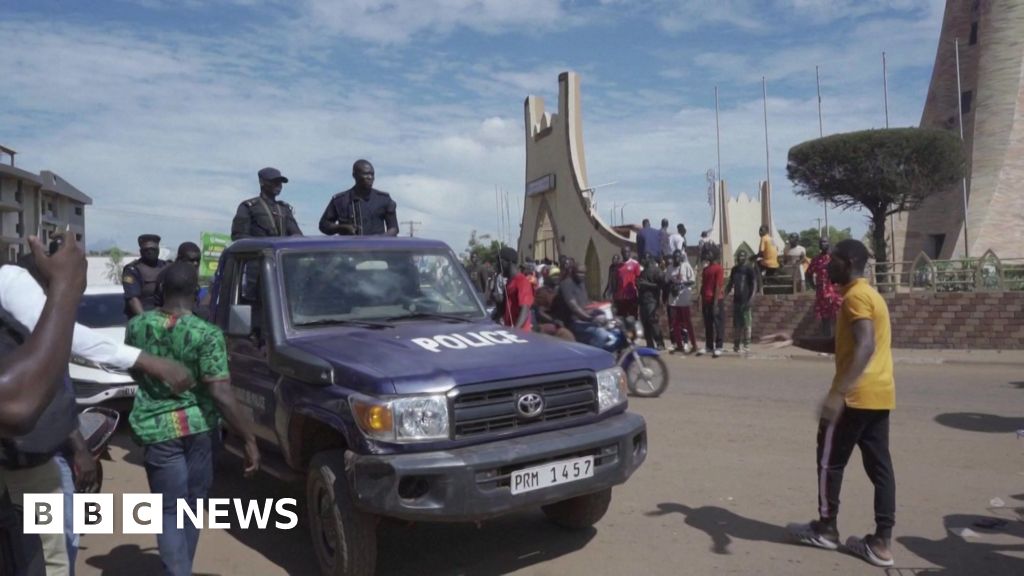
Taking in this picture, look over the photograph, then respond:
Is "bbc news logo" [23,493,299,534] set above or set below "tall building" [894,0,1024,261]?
below

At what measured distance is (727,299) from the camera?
57.2ft

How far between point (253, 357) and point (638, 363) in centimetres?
576

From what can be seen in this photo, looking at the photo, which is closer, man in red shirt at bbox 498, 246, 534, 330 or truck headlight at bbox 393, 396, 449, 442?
truck headlight at bbox 393, 396, 449, 442

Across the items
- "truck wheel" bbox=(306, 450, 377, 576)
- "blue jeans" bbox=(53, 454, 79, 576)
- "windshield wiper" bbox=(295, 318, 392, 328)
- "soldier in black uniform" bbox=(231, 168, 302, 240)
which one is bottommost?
"truck wheel" bbox=(306, 450, 377, 576)

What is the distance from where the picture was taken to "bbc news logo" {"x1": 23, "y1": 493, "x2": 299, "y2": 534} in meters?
4.01

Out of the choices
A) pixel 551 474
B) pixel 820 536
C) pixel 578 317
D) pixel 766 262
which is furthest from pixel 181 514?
pixel 766 262

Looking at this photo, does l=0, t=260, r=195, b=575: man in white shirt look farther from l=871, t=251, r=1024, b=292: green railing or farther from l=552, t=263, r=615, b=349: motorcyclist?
l=871, t=251, r=1024, b=292: green railing

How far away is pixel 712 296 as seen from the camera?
1434 cm

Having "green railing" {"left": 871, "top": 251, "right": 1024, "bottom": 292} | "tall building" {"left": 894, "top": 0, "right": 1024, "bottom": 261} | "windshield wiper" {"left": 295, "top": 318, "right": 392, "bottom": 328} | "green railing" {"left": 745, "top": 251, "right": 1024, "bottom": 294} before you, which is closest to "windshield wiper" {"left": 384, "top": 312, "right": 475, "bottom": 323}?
"windshield wiper" {"left": 295, "top": 318, "right": 392, "bottom": 328}

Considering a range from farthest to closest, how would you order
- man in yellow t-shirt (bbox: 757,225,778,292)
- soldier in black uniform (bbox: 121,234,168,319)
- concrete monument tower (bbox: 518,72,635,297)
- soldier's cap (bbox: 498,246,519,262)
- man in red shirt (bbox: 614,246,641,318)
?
concrete monument tower (bbox: 518,72,635,297)
man in yellow t-shirt (bbox: 757,225,778,292)
man in red shirt (bbox: 614,246,641,318)
soldier's cap (bbox: 498,246,519,262)
soldier in black uniform (bbox: 121,234,168,319)

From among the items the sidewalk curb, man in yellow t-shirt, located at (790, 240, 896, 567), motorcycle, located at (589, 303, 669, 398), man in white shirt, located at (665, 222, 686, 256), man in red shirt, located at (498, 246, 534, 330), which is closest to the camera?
man in yellow t-shirt, located at (790, 240, 896, 567)

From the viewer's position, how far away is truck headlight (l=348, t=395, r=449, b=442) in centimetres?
402

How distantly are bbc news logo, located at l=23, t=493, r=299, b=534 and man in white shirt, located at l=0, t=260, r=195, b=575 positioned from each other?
11.7 inches

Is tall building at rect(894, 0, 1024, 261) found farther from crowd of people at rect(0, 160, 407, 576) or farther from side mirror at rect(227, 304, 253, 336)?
crowd of people at rect(0, 160, 407, 576)
